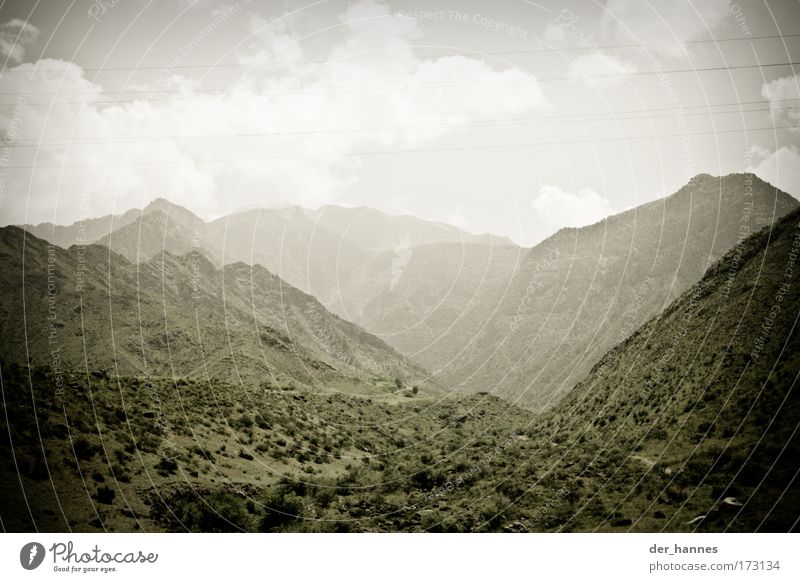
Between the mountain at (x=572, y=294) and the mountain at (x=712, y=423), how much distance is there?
63891mm

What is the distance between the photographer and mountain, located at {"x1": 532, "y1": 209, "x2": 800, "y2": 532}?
1274 centimetres

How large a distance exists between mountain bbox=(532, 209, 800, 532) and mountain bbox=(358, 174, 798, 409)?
63.9m

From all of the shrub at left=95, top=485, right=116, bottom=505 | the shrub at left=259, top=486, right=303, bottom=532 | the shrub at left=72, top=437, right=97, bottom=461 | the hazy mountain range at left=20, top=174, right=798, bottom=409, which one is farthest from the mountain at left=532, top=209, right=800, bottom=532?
the hazy mountain range at left=20, top=174, right=798, bottom=409

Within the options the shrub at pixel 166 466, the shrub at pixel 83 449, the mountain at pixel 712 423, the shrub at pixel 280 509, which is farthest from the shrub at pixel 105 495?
the mountain at pixel 712 423

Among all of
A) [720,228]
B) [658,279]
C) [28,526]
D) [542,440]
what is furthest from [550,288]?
[28,526]

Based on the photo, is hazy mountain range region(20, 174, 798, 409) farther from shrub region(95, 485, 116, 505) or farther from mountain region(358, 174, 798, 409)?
shrub region(95, 485, 116, 505)

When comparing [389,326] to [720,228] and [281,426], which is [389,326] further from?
[281,426]

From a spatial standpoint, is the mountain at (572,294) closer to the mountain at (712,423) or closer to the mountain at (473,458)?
the mountain at (712,423)

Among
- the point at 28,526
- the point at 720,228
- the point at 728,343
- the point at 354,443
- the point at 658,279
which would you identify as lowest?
the point at 354,443

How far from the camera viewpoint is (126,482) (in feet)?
44.3

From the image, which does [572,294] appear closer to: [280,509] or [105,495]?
[280,509]

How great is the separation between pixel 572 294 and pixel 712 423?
129165mm

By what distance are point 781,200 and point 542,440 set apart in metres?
109

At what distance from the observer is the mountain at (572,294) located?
102 m
